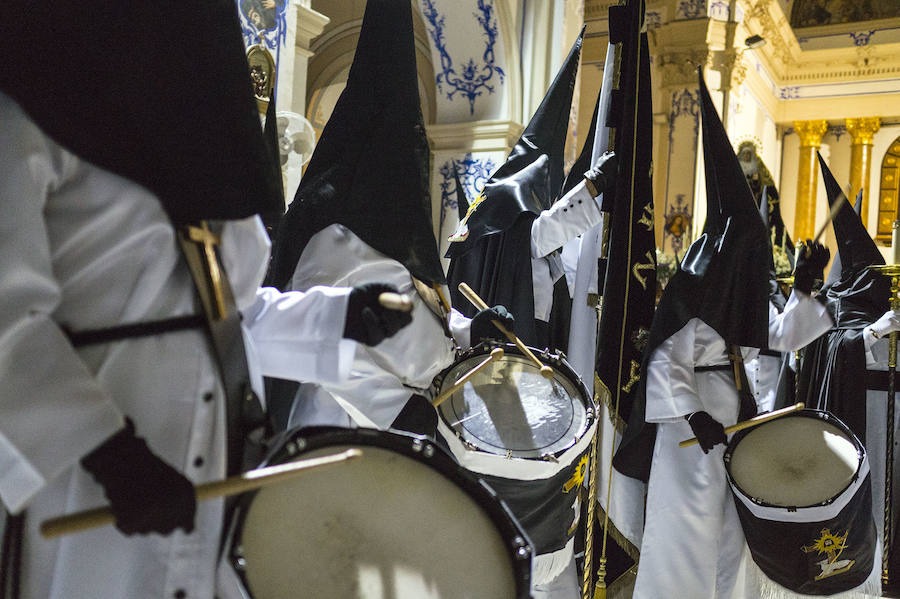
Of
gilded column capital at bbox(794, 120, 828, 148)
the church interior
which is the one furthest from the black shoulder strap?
gilded column capital at bbox(794, 120, 828, 148)

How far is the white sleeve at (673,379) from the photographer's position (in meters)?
3.38

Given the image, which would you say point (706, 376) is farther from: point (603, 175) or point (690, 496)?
point (603, 175)

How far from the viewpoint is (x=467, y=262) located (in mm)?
4273

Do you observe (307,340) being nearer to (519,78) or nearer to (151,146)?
(151,146)

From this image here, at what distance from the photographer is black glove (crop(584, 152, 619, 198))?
3.79 metres

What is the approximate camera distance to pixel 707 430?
3.22m

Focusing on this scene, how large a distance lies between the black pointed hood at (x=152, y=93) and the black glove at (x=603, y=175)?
2573 mm

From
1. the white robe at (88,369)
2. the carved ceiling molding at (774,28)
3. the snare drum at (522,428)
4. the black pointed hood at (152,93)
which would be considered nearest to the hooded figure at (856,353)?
the snare drum at (522,428)

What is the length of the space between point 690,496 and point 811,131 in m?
15.6

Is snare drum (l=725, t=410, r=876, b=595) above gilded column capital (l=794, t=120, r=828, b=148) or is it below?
below

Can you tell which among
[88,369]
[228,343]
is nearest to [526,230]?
[228,343]

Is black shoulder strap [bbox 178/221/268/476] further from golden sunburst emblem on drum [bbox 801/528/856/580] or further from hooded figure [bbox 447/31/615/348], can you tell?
hooded figure [bbox 447/31/615/348]

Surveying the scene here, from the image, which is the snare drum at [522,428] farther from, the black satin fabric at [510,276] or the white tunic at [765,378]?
the white tunic at [765,378]

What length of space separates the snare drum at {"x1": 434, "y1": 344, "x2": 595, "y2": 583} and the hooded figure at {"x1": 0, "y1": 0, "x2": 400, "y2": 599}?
1.19 meters
